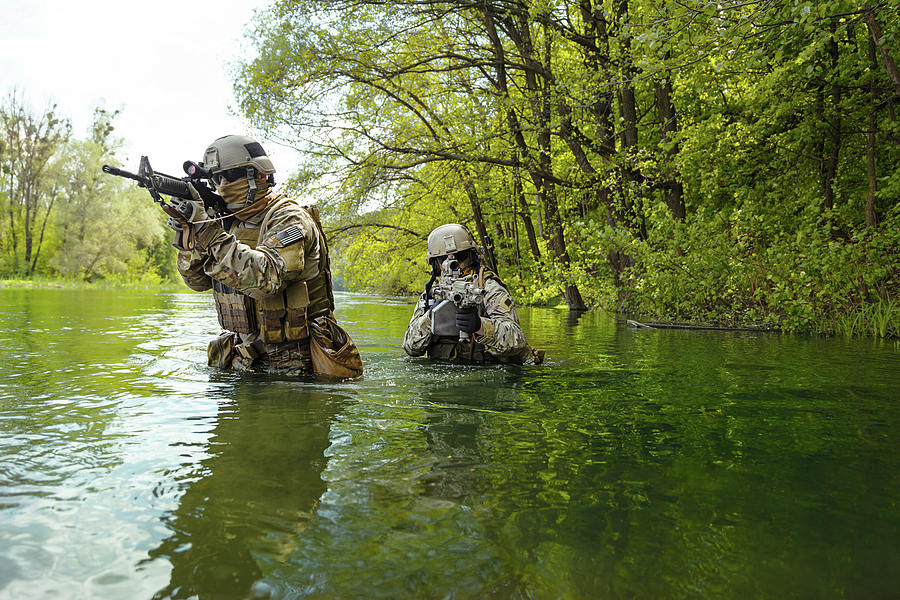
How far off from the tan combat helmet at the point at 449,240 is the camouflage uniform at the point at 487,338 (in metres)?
0.43

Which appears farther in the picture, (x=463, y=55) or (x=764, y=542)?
(x=463, y=55)

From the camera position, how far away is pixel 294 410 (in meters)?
4.59

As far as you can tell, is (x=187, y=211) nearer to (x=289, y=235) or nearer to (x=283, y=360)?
(x=289, y=235)

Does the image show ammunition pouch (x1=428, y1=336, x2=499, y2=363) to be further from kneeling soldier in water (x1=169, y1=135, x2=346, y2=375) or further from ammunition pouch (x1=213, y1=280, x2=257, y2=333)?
ammunition pouch (x1=213, y1=280, x2=257, y2=333)

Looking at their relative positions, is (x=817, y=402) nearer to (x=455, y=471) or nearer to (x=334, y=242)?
(x=455, y=471)

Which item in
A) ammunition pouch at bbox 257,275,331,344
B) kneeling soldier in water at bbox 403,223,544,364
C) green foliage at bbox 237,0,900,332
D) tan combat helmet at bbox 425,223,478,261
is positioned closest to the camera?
ammunition pouch at bbox 257,275,331,344

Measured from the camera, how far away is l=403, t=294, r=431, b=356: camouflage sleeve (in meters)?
7.43

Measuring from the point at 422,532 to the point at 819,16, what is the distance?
29.7 ft

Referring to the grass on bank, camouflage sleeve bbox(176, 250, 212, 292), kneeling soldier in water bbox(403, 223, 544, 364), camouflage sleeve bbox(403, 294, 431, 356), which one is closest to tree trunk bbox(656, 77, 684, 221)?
kneeling soldier in water bbox(403, 223, 544, 364)

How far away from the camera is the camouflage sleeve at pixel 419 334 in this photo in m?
7.43

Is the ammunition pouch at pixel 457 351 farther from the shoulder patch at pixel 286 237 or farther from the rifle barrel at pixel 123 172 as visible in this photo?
the rifle barrel at pixel 123 172

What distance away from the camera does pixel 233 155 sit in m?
5.34

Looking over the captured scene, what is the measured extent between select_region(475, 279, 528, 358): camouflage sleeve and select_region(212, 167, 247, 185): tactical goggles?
303cm

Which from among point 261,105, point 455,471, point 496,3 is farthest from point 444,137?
point 455,471
